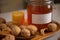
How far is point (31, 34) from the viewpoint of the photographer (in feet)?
1.73

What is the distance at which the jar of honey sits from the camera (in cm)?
58

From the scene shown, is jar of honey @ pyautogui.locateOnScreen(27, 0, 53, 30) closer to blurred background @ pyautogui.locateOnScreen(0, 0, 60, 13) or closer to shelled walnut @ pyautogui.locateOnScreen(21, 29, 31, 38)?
shelled walnut @ pyautogui.locateOnScreen(21, 29, 31, 38)

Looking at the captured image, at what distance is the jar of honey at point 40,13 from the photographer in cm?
58

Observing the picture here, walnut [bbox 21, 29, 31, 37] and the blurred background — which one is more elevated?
walnut [bbox 21, 29, 31, 37]

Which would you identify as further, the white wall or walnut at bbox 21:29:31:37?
the white wall

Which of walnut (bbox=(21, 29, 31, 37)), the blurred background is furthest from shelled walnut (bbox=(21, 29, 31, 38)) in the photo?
the blurred background

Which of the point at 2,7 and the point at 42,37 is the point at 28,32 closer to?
the point at 42,37

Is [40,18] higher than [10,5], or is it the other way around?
[40,18]

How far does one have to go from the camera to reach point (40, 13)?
22.7 inches

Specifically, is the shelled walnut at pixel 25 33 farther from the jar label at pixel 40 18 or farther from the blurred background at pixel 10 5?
the blurred background at pixel 10 5

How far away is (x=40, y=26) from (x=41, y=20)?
24mm

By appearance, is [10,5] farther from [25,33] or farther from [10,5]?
[25,33]

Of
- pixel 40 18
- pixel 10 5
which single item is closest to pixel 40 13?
pixel 40 18

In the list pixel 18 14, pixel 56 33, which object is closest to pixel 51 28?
pixel 56 33
